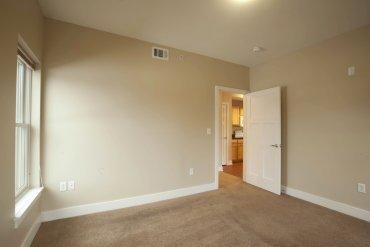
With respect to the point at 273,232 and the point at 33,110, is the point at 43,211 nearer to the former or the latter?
the point at 33,110

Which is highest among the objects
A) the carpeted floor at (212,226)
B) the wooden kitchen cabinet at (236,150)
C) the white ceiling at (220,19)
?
the white ceiling at (220,19)

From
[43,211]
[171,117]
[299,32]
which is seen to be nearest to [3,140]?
[43,211]

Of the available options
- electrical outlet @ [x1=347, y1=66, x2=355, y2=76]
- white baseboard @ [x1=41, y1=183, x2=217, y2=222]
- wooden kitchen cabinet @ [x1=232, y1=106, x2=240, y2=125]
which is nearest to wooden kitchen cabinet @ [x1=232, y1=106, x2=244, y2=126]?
wooden kitchen cabinet @ [x1=232, y1=106, x2=240, y2=125]

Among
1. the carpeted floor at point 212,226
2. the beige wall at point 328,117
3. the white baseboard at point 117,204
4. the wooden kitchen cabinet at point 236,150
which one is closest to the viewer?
the carpeted floor at point 212,226

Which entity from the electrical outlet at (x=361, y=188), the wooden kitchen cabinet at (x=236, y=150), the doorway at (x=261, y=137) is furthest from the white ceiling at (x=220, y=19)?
the wooden kitchen cabinet at (x=236, y=150)

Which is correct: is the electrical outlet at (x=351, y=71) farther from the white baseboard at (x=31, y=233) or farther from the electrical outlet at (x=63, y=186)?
the white baseboard at (x=31, y=233)

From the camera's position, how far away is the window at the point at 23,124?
A: 6.78ft

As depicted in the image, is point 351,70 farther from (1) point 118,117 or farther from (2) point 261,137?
(1) point 118,117

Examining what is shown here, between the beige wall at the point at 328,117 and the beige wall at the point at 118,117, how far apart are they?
58.7 inches

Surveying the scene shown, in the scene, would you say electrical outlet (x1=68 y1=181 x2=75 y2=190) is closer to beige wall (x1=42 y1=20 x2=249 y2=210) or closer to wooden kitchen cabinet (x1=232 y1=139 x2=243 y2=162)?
beige wall (x1=42 y1=20 x2=249 y2=210)

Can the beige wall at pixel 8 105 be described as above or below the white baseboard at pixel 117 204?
above

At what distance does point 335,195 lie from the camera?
285 cm

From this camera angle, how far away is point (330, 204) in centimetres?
290

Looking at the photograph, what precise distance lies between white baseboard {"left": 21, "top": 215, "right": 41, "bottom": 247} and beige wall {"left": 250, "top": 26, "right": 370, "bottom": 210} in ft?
12.7
